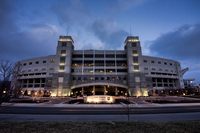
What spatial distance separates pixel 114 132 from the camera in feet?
35.7

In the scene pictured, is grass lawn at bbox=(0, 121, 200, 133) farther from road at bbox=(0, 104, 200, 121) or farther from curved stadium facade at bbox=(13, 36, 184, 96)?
curved stadium facade at bbox=(13, 36, 184, 96)

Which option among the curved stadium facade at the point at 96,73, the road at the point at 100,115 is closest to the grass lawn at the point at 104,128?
the road at the point at 100,115

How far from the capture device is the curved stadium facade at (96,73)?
93.9 meters

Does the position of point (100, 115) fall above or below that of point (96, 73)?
below

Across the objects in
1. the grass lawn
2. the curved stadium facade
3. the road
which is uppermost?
the curved stadium facade

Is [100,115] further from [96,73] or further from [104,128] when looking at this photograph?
[96,73]

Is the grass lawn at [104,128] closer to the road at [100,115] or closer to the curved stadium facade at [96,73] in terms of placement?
the road at [100,115]

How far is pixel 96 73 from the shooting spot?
9644 cm

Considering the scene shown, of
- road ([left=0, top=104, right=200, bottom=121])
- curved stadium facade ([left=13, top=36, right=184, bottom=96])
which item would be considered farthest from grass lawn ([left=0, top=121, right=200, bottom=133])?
curved stadium facade ([left=13, top=36, right=184, bottom=96])

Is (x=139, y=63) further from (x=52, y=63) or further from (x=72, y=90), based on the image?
(x=52, y=63)

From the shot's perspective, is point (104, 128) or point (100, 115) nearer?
point (104, 128)

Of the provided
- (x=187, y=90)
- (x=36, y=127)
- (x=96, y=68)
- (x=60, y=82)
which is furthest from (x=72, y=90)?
(x=36, y=127)

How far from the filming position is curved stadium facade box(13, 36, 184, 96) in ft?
308

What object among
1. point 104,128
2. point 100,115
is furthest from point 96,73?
point 104,128
